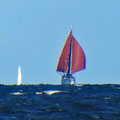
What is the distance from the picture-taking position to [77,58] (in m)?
89.6

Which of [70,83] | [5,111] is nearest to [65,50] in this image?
[70,83]

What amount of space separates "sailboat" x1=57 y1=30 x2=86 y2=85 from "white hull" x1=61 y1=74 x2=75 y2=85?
297 centimetres

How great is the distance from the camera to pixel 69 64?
92.2m

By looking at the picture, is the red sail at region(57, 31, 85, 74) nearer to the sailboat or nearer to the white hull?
the sailboat

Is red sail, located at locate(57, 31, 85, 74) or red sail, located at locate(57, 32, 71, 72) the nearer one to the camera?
red sail, located at locate(57, 31, 85, 74)

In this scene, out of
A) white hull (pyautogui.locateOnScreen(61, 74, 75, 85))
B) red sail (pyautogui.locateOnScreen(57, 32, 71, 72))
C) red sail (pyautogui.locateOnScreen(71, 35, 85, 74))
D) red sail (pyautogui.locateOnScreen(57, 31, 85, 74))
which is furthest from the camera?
white hull (pyautogui.locateOnScreen(61, 74, 75, 85))

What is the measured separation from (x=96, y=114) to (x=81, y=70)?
59.1 meters

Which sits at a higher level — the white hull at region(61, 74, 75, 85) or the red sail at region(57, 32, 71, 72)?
the red sail at region(57, 32, 71, 72)

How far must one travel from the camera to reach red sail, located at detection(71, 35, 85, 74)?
286ft

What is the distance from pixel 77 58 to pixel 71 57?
2453 millimetres

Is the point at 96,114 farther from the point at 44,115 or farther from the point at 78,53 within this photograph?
the point at 78,53

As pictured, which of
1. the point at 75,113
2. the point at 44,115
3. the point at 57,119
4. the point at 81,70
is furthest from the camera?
the point at 81,70

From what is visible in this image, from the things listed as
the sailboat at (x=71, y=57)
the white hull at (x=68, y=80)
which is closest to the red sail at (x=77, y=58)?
the sailboat at (x=71, y=57)

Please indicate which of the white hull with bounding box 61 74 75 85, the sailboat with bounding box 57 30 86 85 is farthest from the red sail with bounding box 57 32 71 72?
the white hull with bounding box 61 74 75 85
